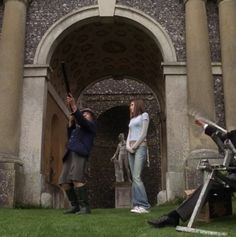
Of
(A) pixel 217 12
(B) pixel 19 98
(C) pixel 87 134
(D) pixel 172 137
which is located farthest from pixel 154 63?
(C) pixel 87 134

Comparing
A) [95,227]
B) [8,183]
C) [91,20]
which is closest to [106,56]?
[91,20]

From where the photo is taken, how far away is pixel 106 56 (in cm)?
1505

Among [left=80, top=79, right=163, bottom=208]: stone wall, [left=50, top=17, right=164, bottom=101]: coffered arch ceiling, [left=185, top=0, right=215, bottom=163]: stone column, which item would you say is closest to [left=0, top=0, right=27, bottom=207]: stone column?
[left=50, top=17, right=164, bottom=101]: coffered arch ceiling

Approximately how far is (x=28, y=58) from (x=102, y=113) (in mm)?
12409

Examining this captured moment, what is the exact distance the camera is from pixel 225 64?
1059 cm

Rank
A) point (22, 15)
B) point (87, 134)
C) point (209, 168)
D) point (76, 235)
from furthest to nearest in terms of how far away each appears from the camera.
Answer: point (22, 15) < point (87, 134) < point (209, 168) < point (76, 235)

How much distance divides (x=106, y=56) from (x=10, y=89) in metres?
5.54

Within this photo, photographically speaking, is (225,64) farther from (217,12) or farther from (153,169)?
(153,169)

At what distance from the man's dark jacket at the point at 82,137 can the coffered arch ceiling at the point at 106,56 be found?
565 cm

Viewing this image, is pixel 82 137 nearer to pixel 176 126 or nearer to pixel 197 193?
pixel 197 193

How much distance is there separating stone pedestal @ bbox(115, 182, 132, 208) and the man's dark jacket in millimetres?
7956

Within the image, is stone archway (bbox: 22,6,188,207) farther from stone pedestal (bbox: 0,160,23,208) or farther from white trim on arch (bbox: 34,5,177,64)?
stone pedestal (bbox: 0,160,23,208)

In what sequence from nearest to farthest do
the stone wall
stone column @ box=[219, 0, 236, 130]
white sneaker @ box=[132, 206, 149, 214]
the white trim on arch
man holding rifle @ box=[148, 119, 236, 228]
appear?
man holding rifle @ box=[148, 119, 236, 228]
white sneaker @ box=[132, 206, 149, 214]
stone column @ box=[219, 0, 236, 130]
the white trim on arch
the stone wall

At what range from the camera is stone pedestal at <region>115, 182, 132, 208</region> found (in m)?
14.5
